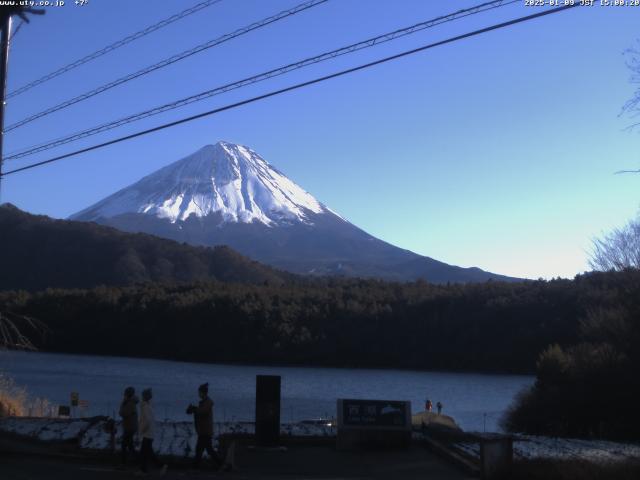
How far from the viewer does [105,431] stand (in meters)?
15.2

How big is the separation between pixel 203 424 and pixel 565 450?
661 cm

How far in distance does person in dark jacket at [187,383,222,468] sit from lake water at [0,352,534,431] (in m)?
16.2

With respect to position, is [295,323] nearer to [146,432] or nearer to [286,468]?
[286,468]

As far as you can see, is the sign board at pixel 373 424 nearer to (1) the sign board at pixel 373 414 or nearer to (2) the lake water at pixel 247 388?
(1) the sign board at pixel 373 414

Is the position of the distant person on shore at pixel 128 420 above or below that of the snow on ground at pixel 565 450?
above

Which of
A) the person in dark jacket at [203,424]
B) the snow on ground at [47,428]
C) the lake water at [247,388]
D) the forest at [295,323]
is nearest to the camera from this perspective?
the person in dark jacket at [203,424]

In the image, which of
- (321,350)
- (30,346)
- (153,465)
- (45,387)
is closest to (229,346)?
(321,350)

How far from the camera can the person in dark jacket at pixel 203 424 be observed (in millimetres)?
12992

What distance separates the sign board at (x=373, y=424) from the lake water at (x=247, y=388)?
47.4 ft

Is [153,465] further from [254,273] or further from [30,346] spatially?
[254,273]

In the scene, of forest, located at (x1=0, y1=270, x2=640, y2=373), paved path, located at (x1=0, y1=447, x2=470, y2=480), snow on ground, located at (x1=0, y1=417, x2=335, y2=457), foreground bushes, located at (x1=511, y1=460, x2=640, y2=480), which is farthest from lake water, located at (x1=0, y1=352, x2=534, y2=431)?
foreground bushes, located at (x1=511, y1=460, x2=640, y2=480)

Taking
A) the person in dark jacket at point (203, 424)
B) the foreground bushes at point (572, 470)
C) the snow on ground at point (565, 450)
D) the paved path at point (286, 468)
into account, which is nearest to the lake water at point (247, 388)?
the snow on ground at point (565, 450)

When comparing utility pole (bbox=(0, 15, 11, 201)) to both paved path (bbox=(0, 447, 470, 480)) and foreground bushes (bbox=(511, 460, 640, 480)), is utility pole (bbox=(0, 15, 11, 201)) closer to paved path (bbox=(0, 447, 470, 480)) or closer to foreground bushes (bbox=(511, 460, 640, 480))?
paved path (bbox=(0, 447, 470, 480))

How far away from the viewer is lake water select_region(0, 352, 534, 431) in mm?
36250
